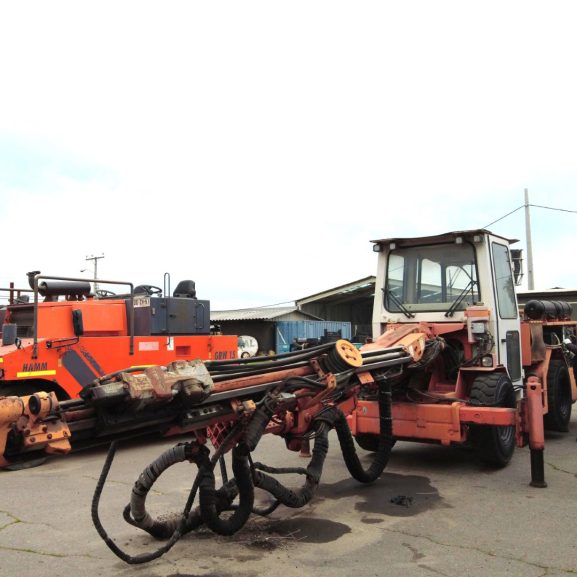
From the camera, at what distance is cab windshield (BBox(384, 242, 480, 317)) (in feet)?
23.9

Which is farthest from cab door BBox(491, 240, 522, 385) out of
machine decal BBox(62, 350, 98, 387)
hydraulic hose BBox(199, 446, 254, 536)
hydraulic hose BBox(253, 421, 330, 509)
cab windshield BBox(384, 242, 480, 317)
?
machine decal BBox(62, 350, 98, 387)

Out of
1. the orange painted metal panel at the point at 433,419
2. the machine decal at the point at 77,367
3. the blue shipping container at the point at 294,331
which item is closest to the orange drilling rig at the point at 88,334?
the machine decal at the point at 77,367

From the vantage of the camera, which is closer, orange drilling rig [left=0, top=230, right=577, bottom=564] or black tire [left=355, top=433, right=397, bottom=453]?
orange drilling rig [left=0, top=230, right=577, bottom=564]

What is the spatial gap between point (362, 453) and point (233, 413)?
13.1ft

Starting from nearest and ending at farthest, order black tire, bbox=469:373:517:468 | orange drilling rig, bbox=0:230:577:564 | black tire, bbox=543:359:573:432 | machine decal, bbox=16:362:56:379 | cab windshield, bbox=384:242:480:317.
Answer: orange drilling rig, bbox=0:230:577:564 < black tire, bbox=469:373:517:468 < cab windshield, bbox=384:242:480:317 < machine decal, bbox=16:362:56:379 < black tire, bbox=543:359:573:432

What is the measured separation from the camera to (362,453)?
25.4 ft

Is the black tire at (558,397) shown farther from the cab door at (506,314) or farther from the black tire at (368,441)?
the black tire at (368,441)

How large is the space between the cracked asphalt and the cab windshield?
186cm

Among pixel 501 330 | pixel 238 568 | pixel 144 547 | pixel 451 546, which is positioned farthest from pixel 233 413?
pixel 501 330

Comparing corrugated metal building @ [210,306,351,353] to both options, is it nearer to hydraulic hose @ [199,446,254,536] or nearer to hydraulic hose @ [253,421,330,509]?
hydraulic hose @ [253,421,330,509]

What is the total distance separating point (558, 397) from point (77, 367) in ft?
22.1

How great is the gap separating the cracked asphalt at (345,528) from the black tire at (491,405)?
0.61ft

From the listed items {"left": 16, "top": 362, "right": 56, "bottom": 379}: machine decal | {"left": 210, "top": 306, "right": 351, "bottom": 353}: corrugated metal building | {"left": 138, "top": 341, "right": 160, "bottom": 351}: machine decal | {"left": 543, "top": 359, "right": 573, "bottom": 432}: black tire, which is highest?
{"left": 210, "top": 306, "right": 351, "bottom": 353}: corrugated metal building

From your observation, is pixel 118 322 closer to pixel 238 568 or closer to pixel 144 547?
pixel 144 547
